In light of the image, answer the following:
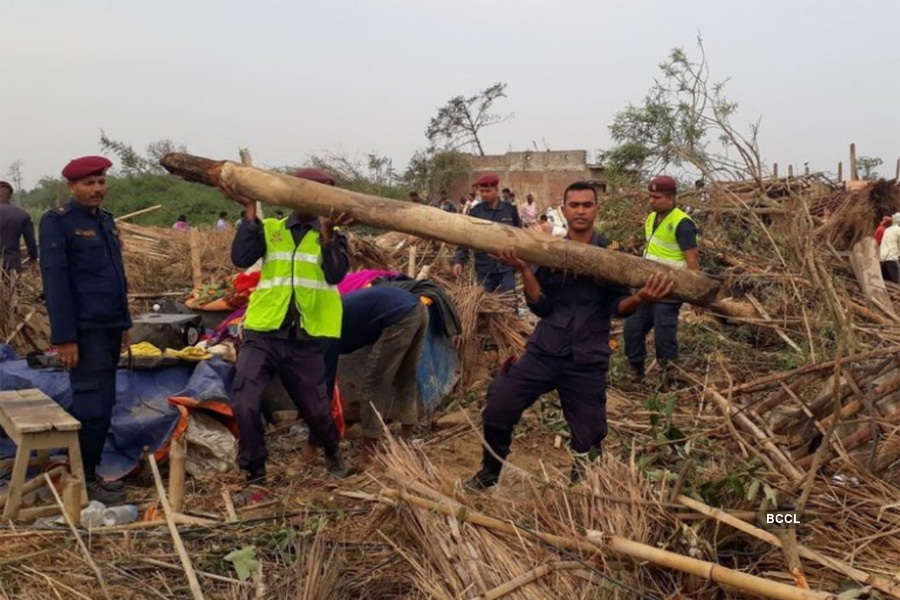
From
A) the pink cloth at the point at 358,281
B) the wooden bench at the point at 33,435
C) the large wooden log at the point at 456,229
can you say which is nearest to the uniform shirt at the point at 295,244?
the large wooden log at the point at 456,229

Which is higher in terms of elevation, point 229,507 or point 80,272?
point 80,272

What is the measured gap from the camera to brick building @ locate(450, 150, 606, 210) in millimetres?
26344

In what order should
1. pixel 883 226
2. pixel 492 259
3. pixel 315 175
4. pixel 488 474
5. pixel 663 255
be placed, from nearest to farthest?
pixel 488 474 < pixel 315 175 < pixel 663 255 < pixel 492 259 < pixel 883 226

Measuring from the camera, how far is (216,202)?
27.8 metres

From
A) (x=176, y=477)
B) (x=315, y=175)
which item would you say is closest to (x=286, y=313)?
(x=315, y=175)

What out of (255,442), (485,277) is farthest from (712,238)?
(255,442)

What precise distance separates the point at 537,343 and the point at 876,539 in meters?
1.62

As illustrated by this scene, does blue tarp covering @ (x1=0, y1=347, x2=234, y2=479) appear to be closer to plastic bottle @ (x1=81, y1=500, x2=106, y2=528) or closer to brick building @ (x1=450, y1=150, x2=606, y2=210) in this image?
plastic bottle @ (x1=81, y1=500, x2=106, y2=528)

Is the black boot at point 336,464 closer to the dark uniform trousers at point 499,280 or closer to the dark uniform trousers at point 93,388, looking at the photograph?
the dark uniform trousers at point 93,388

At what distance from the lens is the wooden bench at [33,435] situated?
370 cm

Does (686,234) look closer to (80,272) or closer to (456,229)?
(456,229)

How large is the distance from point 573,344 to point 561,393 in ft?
0.90

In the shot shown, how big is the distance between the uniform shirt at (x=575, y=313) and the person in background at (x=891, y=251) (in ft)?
25.0

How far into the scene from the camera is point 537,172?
1069 inches
